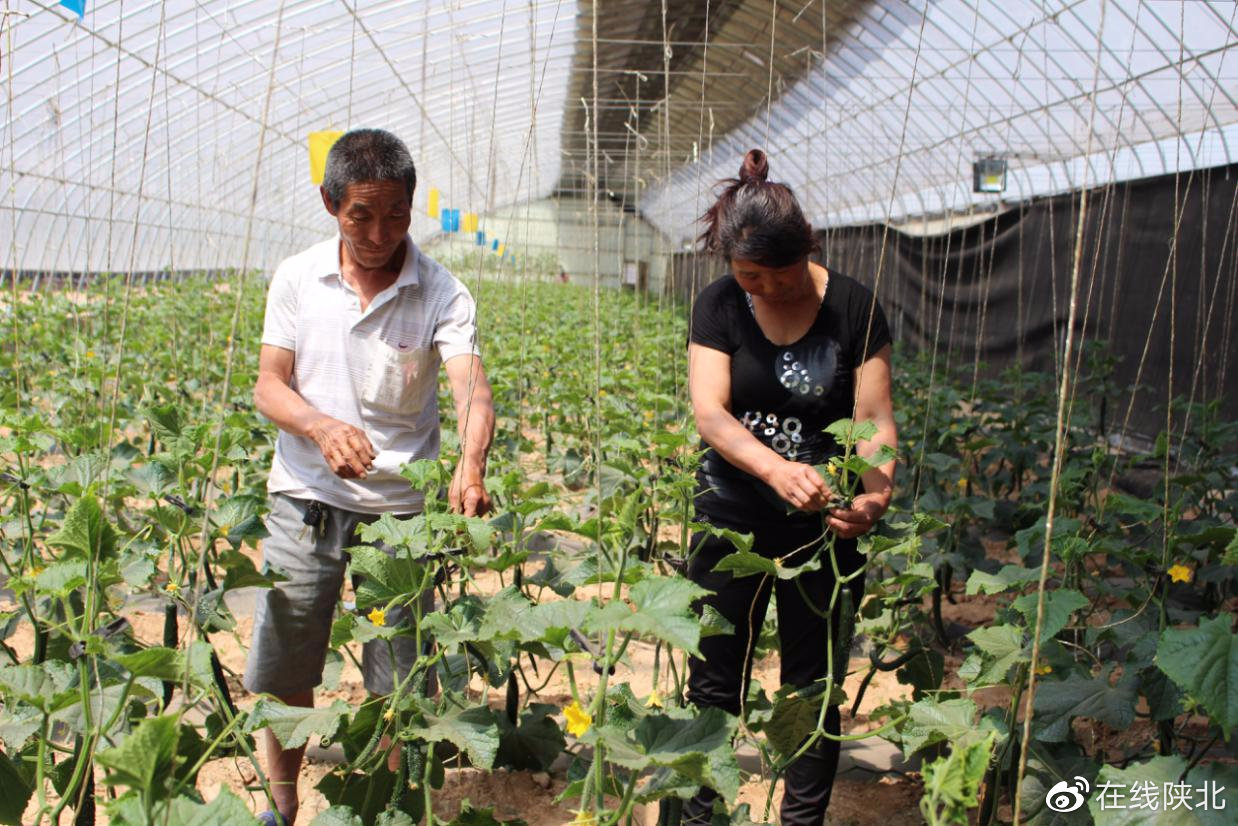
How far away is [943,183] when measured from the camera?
43.4 feet

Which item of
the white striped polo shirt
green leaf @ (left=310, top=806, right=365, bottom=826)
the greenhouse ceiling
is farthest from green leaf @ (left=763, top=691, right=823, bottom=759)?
the greenhouse ceiling

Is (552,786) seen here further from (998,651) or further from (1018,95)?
(1018,95)

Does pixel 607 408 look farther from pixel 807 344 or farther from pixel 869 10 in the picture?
pixel 869 10

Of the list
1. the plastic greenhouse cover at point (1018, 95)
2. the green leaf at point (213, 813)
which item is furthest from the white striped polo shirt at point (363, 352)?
the plastic greenhouse cover at point (1018, 95)

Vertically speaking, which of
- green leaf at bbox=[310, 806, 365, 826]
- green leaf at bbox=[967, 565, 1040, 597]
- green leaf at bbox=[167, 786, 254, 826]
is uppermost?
green leaf at bbox=[967, 565, 1040, 597]

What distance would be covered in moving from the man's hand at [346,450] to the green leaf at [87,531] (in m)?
0.38

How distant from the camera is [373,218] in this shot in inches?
79.0

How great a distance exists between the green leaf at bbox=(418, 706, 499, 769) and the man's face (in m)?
0.90

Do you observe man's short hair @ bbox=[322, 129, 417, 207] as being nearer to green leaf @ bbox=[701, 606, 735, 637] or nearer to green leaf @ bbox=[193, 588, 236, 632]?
green leaf @ bbox=[193, 588, 236, 632]

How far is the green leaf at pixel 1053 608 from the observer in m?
1.57

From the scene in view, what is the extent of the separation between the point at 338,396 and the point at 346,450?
319mm

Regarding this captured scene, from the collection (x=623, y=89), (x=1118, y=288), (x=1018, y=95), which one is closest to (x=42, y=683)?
(x=1118, y=288)

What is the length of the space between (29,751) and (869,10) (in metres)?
9.23

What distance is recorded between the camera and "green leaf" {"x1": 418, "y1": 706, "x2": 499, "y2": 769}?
156 centimetres
